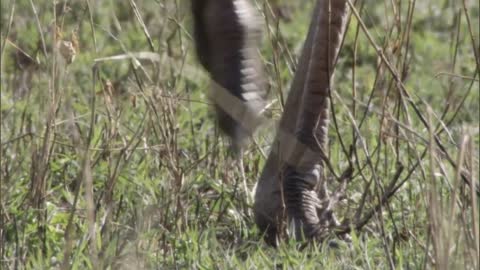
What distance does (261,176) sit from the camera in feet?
11.5

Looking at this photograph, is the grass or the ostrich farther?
the ostrich

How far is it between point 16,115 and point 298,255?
4.83ft

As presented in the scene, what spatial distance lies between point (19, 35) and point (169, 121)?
218 cm

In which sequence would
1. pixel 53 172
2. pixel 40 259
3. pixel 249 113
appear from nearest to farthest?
pixel 249 113 → pixel 40 259 → pixel 53 172

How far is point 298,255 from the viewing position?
10.7 ft

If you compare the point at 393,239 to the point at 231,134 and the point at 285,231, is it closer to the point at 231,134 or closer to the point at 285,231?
the point at 285,231

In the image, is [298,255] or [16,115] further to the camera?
[16,115]

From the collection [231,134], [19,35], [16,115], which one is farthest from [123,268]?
[19,35]

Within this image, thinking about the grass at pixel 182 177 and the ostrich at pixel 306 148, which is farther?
the ostrich at pixel 306 148

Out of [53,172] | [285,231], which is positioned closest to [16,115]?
[53,172]

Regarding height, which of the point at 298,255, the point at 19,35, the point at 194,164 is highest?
the point at 19,35

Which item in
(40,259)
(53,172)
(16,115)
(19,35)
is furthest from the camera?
(19,35)

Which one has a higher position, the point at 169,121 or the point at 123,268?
the point at 169,121

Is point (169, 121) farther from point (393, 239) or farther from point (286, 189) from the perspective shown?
point (393, 239)
